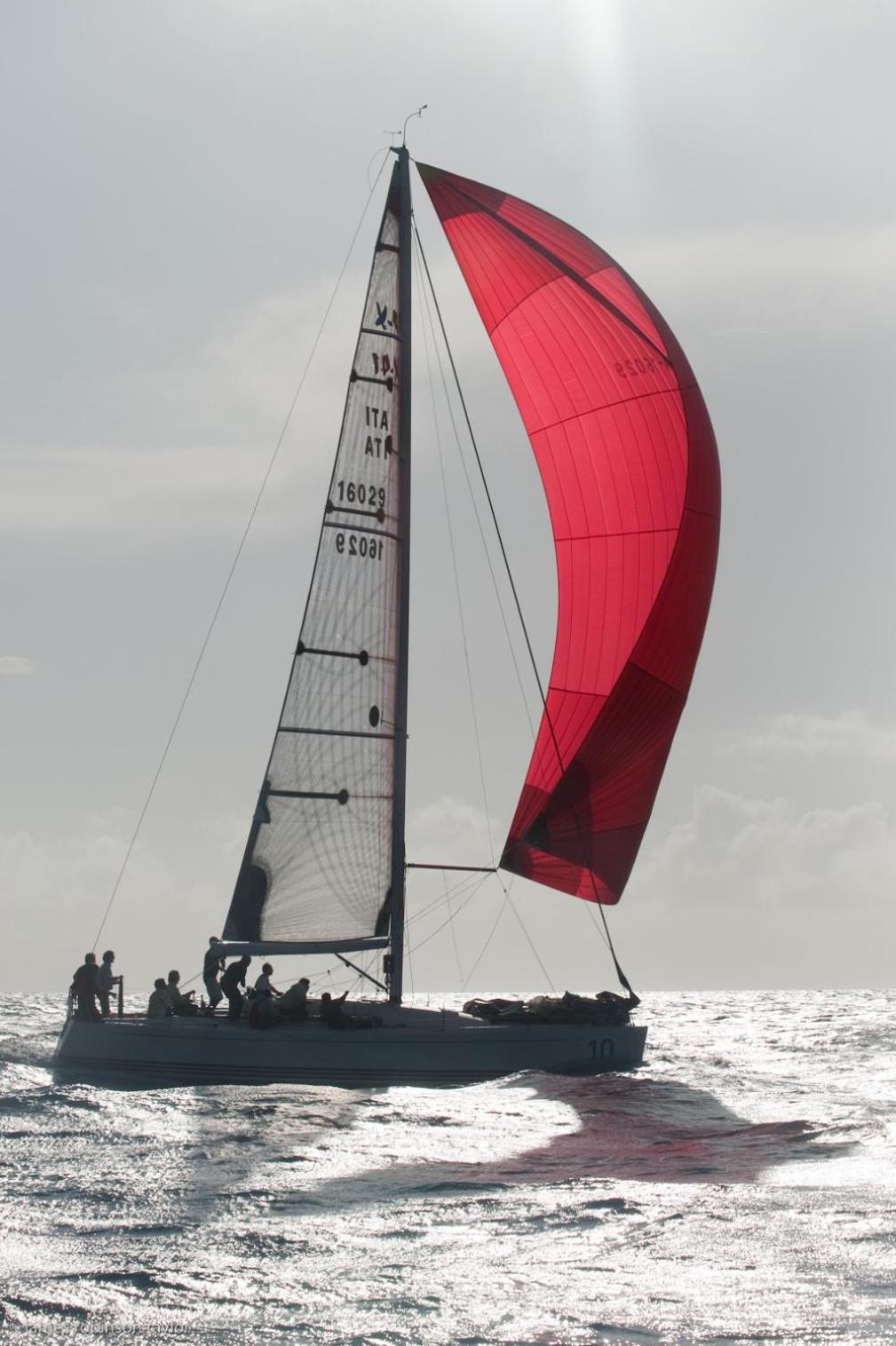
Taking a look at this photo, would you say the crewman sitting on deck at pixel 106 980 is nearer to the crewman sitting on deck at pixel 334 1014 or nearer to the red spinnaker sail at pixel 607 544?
the crewman sitting on deck at pixel 334 1014

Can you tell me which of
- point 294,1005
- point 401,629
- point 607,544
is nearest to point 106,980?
point 294,1005

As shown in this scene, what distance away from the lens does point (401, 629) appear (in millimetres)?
21641

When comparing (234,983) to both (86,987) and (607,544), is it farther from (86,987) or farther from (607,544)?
(607,544)

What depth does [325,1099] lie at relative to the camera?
18359 millimetres

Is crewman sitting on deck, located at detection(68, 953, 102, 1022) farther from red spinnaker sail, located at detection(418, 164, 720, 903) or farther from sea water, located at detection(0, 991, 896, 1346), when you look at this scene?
red spinnaker sail, located at detection(418, 164, 720, 903)

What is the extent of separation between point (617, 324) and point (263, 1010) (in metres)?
10.9

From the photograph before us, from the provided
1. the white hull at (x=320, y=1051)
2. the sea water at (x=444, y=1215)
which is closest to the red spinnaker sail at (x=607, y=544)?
the white hull at (x=320, y=1051)

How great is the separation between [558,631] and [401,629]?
239 cm

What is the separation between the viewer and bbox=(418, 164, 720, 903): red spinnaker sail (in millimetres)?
21344

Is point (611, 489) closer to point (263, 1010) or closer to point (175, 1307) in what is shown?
point (263, 1010)

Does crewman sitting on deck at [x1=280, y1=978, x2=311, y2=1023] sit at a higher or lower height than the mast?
lower

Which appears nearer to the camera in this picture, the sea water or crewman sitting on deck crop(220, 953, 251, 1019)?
the sea water

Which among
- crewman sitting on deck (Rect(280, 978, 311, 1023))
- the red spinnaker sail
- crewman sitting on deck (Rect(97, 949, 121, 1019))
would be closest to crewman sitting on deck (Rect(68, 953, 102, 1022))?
crewman sitting on deck (Rect(97, 949, 121, 1019))

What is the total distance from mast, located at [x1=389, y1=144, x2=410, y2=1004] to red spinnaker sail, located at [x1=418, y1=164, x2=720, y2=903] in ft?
5.27
